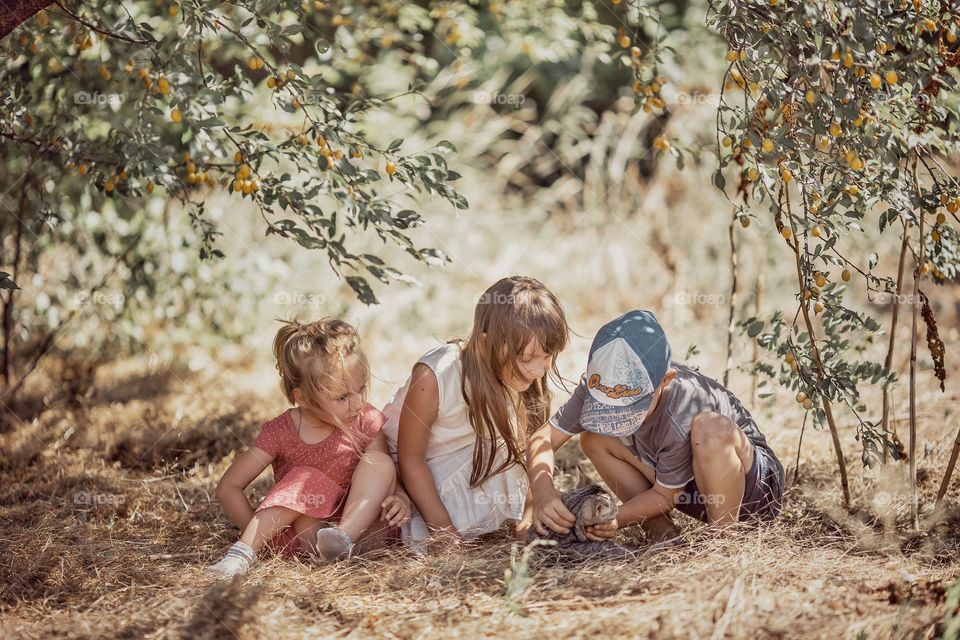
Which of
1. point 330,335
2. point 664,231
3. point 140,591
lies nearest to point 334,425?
point 330,335

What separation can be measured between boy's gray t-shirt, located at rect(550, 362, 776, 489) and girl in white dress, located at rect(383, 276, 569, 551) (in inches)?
5.9

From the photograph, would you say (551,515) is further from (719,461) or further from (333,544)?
(333,544)

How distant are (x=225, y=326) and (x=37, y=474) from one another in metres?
1.76

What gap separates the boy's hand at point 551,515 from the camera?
2.49m

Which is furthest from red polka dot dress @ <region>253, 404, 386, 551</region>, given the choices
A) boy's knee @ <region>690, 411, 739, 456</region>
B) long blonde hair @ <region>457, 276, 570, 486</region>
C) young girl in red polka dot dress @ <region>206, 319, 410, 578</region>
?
boy's knee @ <region>690, 411, 739, 456</region>

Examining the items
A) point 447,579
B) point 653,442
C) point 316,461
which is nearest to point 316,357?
point 316,461

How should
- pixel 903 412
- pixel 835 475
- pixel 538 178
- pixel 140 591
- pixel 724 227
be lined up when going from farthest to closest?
pixel 538 178
pixel 724 227
pixel 903 412
pixel 835 475
pixel 140 591

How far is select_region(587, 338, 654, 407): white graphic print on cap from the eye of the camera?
239cm

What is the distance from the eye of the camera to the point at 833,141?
2.43 meters

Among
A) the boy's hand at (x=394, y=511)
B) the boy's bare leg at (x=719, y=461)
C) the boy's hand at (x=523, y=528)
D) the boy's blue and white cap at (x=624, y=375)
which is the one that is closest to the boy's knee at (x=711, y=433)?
the boy's bare leg at (x=719, y=461)

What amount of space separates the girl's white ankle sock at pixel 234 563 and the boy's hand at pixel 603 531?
0.91m

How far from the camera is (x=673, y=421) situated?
250 cm

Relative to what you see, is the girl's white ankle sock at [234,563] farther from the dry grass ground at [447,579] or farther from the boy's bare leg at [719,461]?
the boy's bare leg at [719,461]

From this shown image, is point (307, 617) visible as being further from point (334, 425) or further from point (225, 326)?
point (225, 326)
